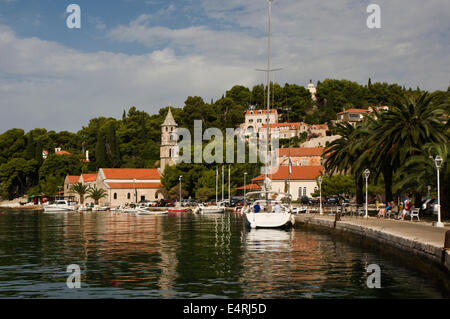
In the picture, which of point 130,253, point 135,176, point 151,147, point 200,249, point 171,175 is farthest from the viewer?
point 151,147

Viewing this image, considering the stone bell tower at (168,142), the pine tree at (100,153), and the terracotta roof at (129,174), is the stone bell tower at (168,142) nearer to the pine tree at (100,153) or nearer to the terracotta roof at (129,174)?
the terracotta roof at (129,174)

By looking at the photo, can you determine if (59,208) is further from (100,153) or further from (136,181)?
(100,153)

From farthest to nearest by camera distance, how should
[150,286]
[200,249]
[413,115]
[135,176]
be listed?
[135,176] → [413,115] → [200,249] → [150,286]

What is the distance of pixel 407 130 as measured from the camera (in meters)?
36.4

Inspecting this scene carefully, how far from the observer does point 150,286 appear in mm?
16969

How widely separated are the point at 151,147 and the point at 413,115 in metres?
114

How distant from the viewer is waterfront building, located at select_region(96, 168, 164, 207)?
11356 centimetres

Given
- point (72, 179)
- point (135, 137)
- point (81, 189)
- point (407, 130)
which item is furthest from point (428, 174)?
point (135, 137)

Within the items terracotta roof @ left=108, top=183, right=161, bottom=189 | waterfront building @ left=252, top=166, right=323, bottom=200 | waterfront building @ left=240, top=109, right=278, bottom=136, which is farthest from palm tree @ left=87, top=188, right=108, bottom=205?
waterfront building @ left=240, top=109, right=278, bottom=136

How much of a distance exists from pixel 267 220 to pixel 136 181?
8133cm

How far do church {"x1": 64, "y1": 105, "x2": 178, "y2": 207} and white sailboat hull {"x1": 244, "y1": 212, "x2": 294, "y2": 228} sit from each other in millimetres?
73839

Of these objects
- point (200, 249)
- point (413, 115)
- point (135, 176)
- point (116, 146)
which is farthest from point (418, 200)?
point (116, 146)

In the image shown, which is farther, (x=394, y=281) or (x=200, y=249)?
(x=200, y=249)

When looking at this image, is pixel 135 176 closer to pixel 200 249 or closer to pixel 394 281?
pixel 200 249
